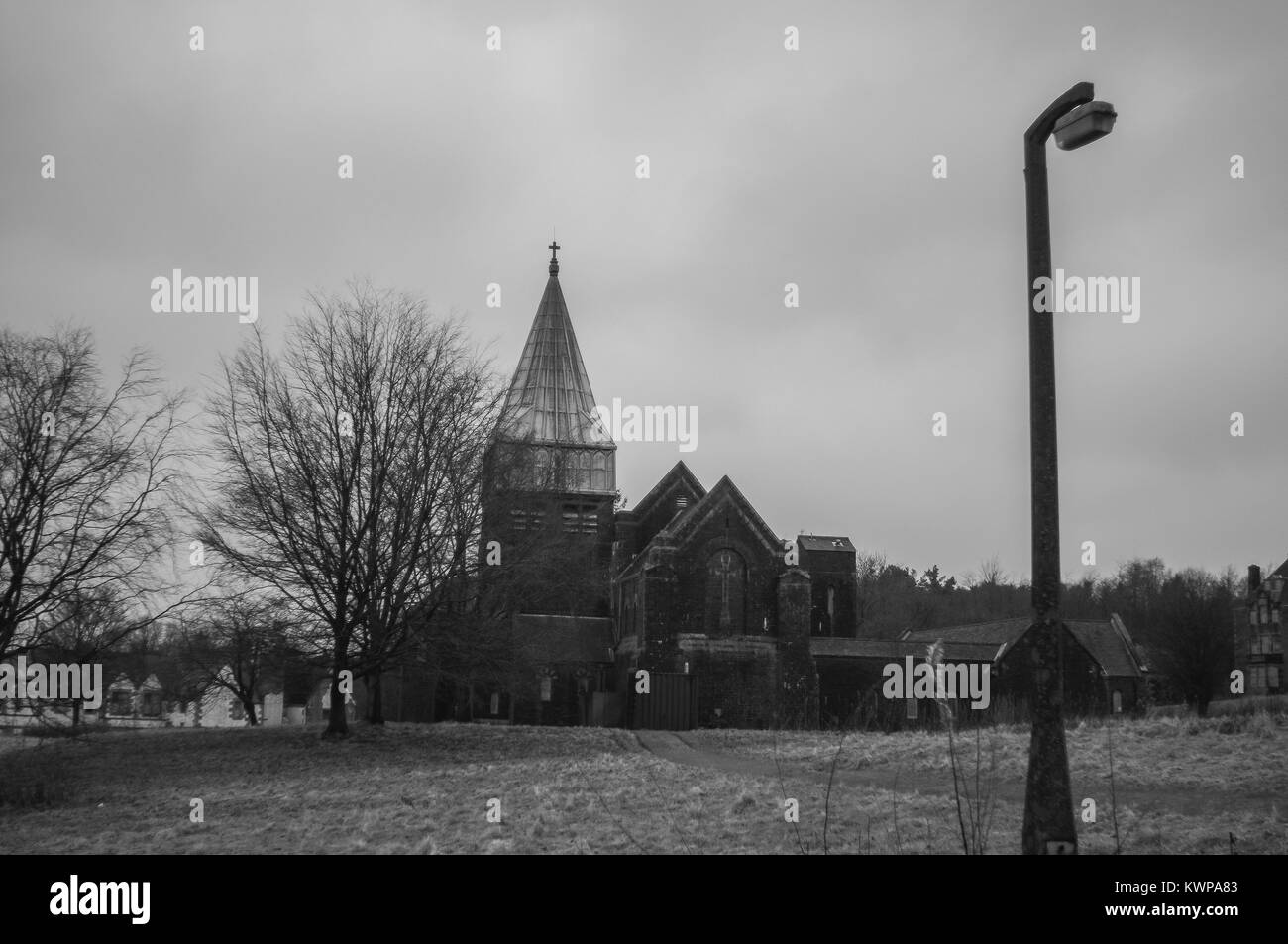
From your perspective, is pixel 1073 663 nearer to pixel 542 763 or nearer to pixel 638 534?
pixel 638 534

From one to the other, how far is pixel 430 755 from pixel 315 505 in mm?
6738

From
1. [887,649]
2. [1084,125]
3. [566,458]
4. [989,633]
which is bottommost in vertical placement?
[887,649]

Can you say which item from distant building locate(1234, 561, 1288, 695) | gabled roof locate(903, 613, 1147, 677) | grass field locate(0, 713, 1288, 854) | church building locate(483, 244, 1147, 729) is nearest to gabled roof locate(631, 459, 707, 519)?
church building locate(483, 244, 1147, 729)

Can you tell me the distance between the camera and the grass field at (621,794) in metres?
12.8

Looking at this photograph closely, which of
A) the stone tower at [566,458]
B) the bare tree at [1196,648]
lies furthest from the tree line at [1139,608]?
the stone tower at [566,458]

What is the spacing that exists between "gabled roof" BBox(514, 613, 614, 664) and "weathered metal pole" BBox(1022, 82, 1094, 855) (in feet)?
116

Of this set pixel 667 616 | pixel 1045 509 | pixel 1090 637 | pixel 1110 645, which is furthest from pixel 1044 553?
pixel 1110 645

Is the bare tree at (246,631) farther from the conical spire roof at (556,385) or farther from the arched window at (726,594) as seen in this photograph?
the conical spire roof at (556,385)

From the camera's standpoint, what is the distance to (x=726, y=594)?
152 feet

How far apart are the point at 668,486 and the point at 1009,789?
129 feet

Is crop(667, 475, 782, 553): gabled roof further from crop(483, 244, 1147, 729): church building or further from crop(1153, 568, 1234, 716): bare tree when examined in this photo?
crop(1153, 568, 1234, 716): bare tree

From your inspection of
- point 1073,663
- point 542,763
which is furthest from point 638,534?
point 542,763

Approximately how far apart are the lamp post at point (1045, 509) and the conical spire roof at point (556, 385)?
41.6m

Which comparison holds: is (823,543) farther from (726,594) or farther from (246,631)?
(246,631)
